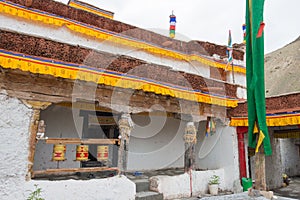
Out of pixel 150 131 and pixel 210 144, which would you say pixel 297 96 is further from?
pixel 150 131

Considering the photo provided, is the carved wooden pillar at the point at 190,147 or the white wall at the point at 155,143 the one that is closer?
the carved wooden pillar at the point at 190,147

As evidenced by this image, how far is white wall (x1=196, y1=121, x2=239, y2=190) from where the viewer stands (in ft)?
24.8

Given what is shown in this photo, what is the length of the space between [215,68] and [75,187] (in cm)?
912

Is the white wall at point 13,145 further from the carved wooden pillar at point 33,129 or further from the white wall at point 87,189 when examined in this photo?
the white wall at point 87,189

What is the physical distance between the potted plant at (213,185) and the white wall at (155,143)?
7.45 ft

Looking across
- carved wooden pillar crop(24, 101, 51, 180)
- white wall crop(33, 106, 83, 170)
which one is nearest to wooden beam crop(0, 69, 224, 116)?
carved wooden pillar crop(24, 101, 51, 180)

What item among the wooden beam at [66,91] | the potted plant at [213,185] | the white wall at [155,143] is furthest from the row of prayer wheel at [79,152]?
the potted plant at [213,185]

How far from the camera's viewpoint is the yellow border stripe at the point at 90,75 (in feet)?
13.3

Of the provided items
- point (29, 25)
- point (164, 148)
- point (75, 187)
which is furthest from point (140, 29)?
point (75, 187)

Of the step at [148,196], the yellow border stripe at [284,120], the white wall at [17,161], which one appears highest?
the yellow border stripe at [284,120]

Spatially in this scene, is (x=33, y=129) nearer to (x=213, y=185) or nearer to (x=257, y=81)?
(x=257, y=81)

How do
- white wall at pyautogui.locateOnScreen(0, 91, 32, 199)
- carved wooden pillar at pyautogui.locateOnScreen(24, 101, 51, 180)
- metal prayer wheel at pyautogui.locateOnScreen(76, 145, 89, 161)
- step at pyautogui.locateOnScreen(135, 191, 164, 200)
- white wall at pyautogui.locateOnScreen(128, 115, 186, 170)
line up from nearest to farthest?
white wall at pyautogui.locateOnScreen(0, 91, 32, 199) → carved wooden pillar at pyautogui.locateOnScreen(24, 101, 51, 180) → metal prayer wheel at pyautogui.locateOnScreen(76, 145, 89, 161) → step at pyautogui.locateOnScreen(135, 191, 164, 200) → white wall at pyautogui.locateOnScreen(128, 115, 186, 170)

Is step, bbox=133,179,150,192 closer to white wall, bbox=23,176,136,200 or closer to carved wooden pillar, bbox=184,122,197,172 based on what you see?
white wall, bbox=23,176,136,200

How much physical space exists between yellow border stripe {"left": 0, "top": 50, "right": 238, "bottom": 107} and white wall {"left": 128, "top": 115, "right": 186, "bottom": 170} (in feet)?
9.03
